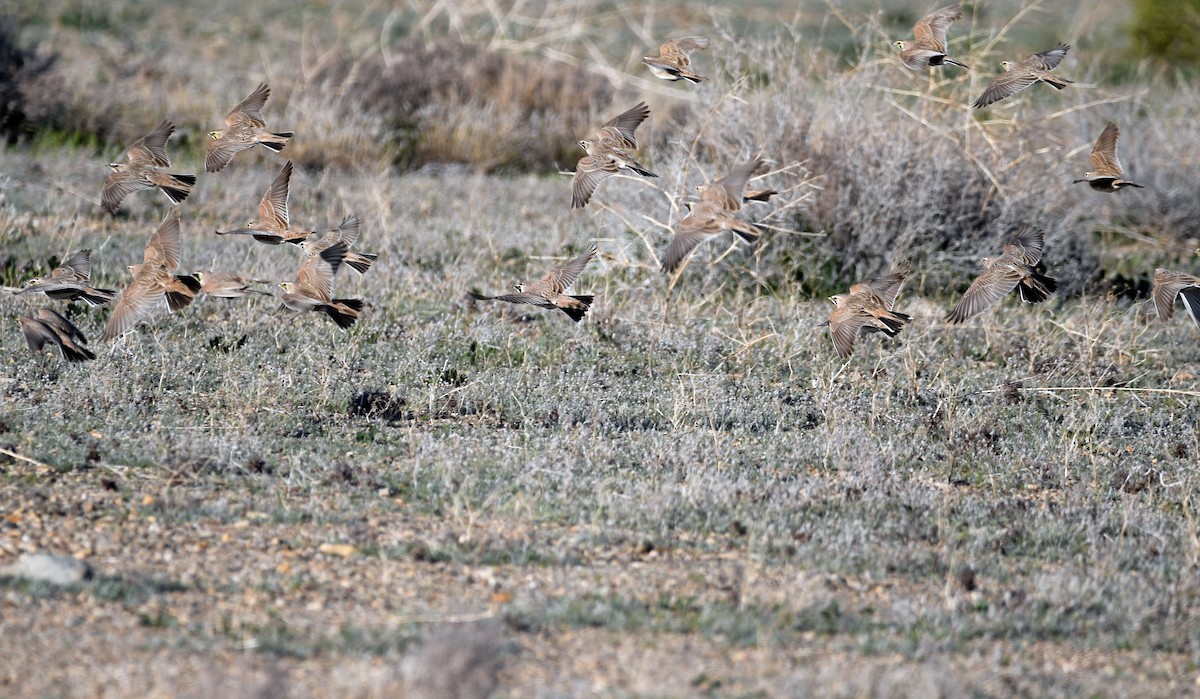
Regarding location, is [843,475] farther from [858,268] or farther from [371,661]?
[858,268]

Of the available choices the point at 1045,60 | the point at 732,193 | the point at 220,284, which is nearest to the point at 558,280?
the point at 732,193

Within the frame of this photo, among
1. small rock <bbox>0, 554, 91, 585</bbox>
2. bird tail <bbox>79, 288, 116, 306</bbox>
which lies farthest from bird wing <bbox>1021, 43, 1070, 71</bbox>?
small rock <bbox>0, 554, 91, 585</bbox>

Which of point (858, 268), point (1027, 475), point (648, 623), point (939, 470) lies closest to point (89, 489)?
point (648, 623)

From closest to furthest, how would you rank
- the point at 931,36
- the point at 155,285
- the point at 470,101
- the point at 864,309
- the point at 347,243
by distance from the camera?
→ the point at 155,285 < the point at 347,243 < the point at 864,309 < the point at 931,36 < the point at 470,101

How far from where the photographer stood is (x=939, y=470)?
18.7ft

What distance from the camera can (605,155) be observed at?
604cm

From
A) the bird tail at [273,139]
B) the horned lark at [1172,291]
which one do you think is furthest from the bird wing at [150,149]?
the horned lark at [1172,291]

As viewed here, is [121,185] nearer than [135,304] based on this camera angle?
No

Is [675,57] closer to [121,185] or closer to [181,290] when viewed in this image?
[181,290]

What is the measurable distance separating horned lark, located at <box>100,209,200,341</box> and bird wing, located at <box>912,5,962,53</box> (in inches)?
148

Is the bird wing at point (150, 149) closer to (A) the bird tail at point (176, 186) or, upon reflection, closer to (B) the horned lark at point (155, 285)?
(A) the bird tail at point (176, 186)

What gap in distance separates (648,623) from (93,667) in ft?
5.45

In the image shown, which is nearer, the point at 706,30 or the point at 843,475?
the point at 843,475

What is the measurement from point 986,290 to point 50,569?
417 centimetres
